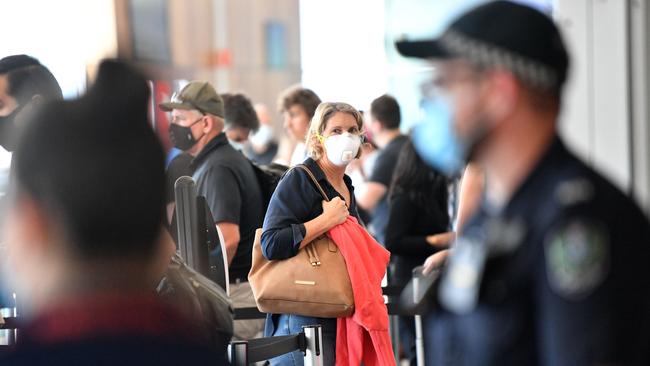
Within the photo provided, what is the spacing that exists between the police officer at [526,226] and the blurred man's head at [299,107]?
412 cm

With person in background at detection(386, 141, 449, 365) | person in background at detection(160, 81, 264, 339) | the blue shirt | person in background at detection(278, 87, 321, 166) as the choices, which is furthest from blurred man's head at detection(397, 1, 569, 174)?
person in background at detection(278, 87, 321, 166)

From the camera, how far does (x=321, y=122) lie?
4.46 metres

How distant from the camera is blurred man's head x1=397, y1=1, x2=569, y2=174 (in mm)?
1850

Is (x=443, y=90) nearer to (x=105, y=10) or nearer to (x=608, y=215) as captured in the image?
(x=608, y=215)

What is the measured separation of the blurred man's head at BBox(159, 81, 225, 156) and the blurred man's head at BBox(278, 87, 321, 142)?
756mm

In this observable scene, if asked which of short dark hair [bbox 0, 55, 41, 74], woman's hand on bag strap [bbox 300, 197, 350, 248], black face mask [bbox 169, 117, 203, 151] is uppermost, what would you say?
short dark hair [bbox 0, 55, 41, 74]

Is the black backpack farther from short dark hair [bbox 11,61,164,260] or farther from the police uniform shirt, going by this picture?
short dark hair [bbox 11,61,164,260]

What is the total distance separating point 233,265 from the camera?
5.22 metres

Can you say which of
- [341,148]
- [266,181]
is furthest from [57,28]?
[341,148]

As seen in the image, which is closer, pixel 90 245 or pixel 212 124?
pixel 90 245

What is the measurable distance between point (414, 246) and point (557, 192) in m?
4.12

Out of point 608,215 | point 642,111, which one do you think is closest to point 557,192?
point 608,215

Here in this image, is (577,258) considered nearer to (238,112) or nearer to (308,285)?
(308,285)

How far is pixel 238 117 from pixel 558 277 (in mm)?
4673
